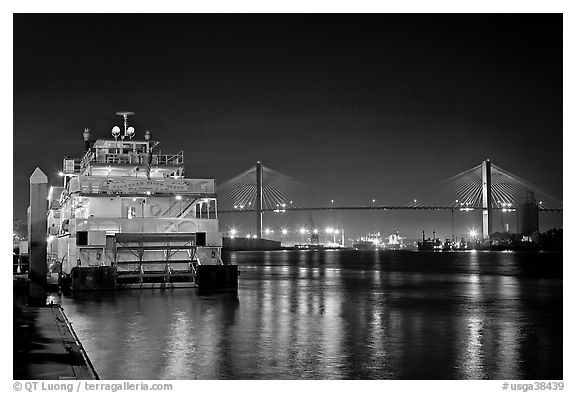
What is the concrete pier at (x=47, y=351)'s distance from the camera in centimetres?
1072

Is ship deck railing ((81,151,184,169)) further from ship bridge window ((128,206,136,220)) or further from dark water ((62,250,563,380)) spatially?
dark water ((62,250,563,380))

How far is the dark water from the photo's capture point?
12.9 meters

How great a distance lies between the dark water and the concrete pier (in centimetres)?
64

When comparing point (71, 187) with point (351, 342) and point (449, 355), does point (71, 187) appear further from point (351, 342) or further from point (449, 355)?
point (449, 355)

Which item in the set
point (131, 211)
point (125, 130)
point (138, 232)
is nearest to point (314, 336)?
point (138, 232)

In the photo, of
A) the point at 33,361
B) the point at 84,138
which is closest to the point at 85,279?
the point at 84,138

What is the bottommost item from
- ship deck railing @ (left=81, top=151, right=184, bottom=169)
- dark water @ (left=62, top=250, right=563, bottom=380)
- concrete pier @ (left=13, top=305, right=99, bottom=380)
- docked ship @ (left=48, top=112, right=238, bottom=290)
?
dark water @ (left=62, top=250, right=563, bottom=380)

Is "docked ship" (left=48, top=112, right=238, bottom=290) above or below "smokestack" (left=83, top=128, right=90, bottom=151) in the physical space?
below

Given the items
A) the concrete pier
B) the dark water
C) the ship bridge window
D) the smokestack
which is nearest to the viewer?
the concrete pier

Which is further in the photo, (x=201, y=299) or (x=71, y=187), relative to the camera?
(x=71, y=187)

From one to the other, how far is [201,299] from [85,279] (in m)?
4.60

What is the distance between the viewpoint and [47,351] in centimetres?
1221

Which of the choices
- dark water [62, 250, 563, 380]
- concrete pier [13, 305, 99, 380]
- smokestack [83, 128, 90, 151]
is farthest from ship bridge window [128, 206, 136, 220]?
concrete pier [13, 305, 99, 380]

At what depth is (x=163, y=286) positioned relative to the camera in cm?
2855
